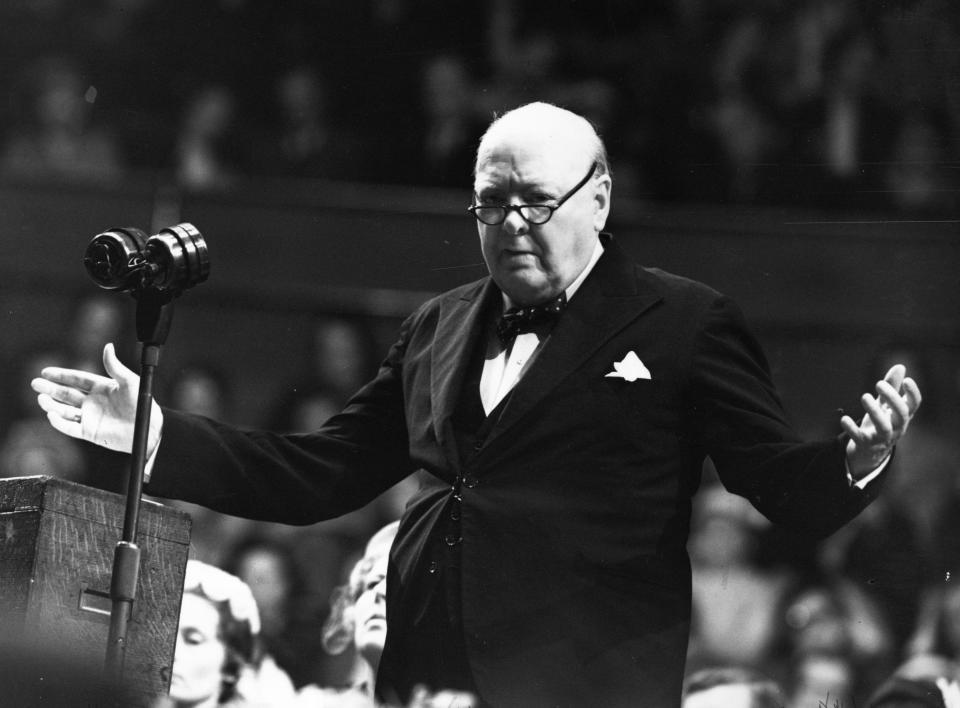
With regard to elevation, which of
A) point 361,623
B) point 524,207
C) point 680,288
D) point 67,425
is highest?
point 524,207

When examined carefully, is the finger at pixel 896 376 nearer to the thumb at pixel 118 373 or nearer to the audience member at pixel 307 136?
the thumb at pixel 118 373

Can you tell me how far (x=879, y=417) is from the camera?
1843 millimetres

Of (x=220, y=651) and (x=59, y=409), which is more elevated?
(x=59, y=409)

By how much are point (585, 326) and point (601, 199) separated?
0.80ft

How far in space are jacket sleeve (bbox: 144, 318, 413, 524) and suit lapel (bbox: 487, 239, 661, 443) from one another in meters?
0.35

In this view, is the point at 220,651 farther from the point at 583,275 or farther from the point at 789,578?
the point at 583,275

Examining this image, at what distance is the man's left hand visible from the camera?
184 centimetres

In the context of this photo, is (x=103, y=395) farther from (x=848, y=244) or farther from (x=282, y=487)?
(x=848, y=244)

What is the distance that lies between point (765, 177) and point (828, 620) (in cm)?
157

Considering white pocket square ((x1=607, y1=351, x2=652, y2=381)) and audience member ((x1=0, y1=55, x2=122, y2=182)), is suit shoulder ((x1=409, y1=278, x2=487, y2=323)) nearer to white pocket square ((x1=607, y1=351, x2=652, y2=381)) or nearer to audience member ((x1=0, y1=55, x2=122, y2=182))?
white pocket square ((x1=607, y1=351, x2=652, y2=381))

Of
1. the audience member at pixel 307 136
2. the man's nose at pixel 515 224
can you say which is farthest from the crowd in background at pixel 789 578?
the man's nose at pixel 515 224

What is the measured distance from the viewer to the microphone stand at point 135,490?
1.75m

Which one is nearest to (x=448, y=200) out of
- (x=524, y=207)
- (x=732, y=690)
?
(x=732, y=690)

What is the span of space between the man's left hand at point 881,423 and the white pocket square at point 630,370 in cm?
Result: 34
